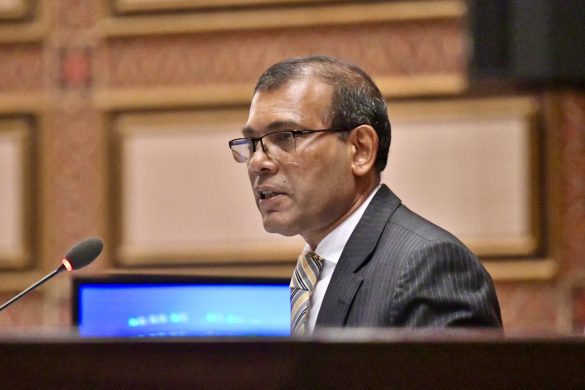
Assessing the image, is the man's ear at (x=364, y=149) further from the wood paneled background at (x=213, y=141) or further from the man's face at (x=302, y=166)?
the wood paneled background at (x=213, y=141)

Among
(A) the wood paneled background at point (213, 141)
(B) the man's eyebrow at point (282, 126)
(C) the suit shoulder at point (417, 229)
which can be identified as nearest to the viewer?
(C) the suit shoulder at point (417, 229)

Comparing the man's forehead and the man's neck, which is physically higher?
the man's forehead

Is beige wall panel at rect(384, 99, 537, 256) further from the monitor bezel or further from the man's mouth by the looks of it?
the monitor bezel

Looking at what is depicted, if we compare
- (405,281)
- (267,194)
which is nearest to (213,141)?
(267,194)

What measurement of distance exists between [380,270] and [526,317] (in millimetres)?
2250

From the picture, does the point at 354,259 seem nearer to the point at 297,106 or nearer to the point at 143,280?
the point at 297,106

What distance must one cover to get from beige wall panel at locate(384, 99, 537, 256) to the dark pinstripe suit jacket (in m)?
2.00

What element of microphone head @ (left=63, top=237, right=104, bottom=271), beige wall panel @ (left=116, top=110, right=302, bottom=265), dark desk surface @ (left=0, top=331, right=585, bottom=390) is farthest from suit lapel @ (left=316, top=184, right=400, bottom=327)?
beige wall panel @ (left=116, top=110, right=302, bottom=265)

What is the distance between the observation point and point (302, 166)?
2.51 metres

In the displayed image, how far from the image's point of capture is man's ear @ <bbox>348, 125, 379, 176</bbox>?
2.54 m

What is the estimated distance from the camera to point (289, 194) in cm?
251

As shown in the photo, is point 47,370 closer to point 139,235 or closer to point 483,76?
point 483,76

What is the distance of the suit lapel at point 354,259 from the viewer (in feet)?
7.46

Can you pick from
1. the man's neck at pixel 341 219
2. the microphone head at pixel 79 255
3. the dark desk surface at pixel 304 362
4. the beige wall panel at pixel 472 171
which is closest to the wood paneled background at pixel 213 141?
the beige wall panel at pixel 472 171
